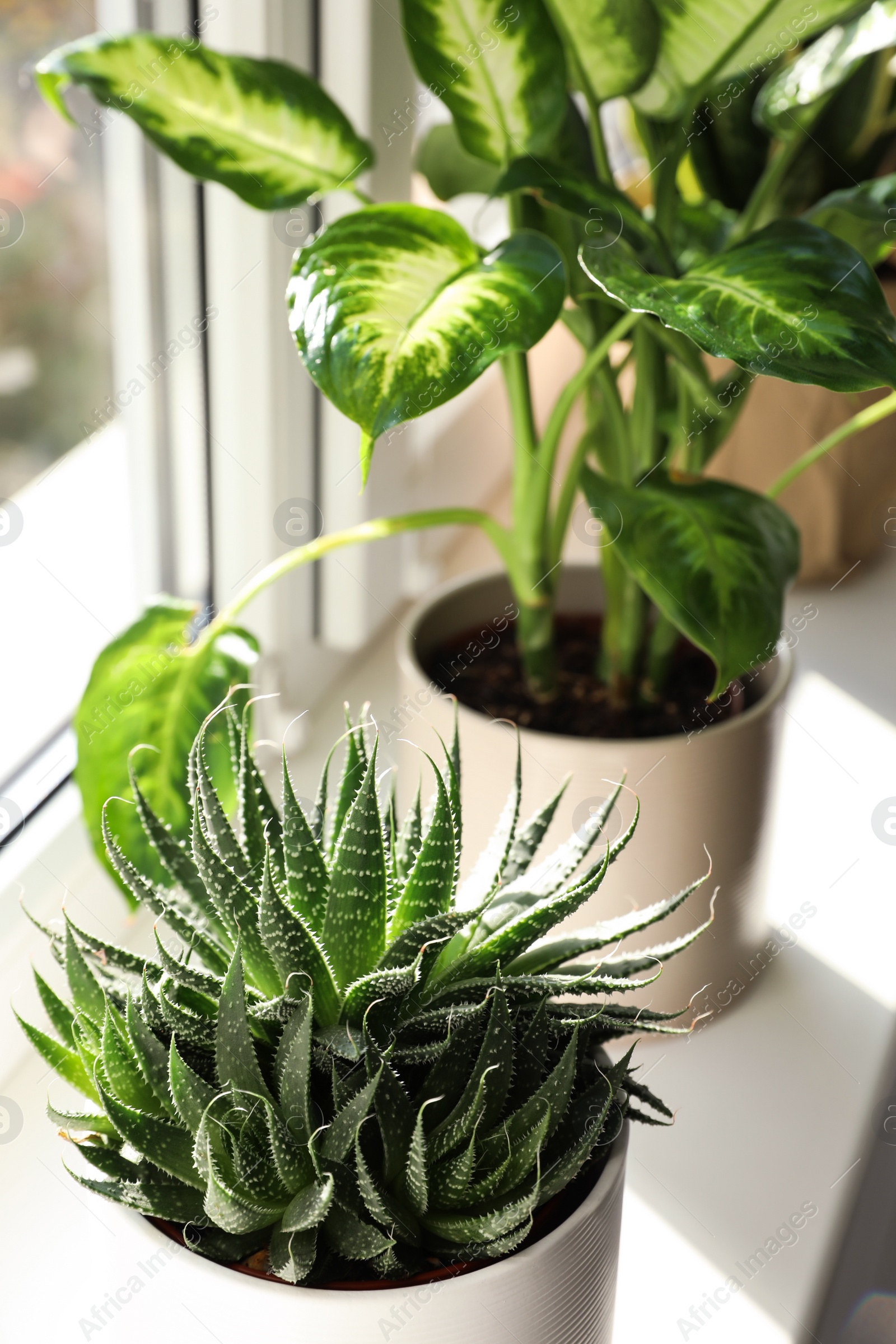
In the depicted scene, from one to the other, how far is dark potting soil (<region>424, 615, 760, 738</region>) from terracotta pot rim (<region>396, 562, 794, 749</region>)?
0.5 inches

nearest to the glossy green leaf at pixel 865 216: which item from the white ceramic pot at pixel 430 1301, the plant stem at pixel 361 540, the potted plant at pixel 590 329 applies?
the potted plant at pixel 590 329

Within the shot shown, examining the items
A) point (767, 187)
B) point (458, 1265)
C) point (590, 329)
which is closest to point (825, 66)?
point (767, 187)

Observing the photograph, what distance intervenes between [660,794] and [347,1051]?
32 cm

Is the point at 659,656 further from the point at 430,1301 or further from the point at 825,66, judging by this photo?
the point at 430,1301

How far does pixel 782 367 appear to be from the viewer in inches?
18.8

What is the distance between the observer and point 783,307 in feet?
1.67

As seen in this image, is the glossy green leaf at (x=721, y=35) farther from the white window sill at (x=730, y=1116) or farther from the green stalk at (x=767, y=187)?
the white window sill at (x=730, y=1116)

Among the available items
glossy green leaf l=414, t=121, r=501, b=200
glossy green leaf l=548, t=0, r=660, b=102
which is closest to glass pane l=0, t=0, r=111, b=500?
glossy green leaf l=414, t=121, r=501, b=200

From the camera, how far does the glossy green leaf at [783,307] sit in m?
0.48

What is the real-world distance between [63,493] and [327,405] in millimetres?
213

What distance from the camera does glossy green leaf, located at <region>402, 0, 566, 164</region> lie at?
2.01 ft

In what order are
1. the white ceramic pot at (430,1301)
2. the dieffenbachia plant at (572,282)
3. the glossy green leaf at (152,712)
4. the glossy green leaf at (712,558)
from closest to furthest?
1. the white ceramic pot at (430,1301)
2. the dieffenbachia plant at (572,282)
3. the glossy green leaf at (712,558)
4. the glossy green leaf at (152,712)

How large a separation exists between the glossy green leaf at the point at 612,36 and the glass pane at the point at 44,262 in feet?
1.02

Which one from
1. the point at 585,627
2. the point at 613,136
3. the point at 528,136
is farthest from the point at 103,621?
the point at 613,136
